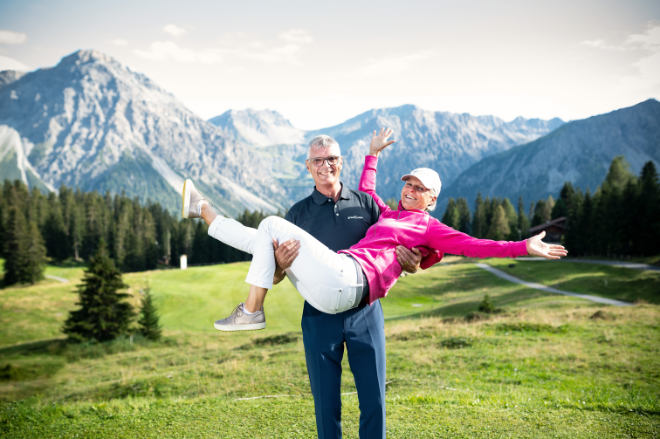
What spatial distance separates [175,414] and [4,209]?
10935cm

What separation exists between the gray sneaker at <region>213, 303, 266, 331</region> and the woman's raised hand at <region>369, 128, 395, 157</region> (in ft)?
11.0

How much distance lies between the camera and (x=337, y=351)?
17.0 feet

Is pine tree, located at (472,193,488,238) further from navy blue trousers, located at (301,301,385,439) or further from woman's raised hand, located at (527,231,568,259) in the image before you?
navy blue trousers, located at (301,301,385,439)

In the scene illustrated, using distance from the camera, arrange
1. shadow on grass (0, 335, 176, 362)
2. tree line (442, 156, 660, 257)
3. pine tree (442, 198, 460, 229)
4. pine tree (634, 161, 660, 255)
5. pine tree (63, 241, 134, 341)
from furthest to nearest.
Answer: pine tree (442, 198, 460, 229), tree line (442, 156, 660, 257), pine tree (634, 161, 660, 255), pine tree (63, 241, 134, 341), shadow on grass (0, 335, 176, 362)

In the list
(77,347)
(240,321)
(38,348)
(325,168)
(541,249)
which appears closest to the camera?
(541,249)

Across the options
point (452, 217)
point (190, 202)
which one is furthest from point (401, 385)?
point (452, 217)

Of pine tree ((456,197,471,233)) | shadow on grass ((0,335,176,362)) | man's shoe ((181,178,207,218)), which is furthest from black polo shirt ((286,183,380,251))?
pine tree ((456,197,471,233))

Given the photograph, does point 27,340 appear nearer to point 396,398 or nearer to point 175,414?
point 175,414

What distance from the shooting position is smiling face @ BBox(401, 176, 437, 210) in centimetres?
566

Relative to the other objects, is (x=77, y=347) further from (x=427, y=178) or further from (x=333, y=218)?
(x=427, y=178)

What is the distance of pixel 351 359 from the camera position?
205 inches

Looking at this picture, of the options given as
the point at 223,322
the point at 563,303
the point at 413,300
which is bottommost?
the point at 413,300

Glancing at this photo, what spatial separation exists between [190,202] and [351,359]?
318 centimetres

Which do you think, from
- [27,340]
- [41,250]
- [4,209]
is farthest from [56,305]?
[4,209]
